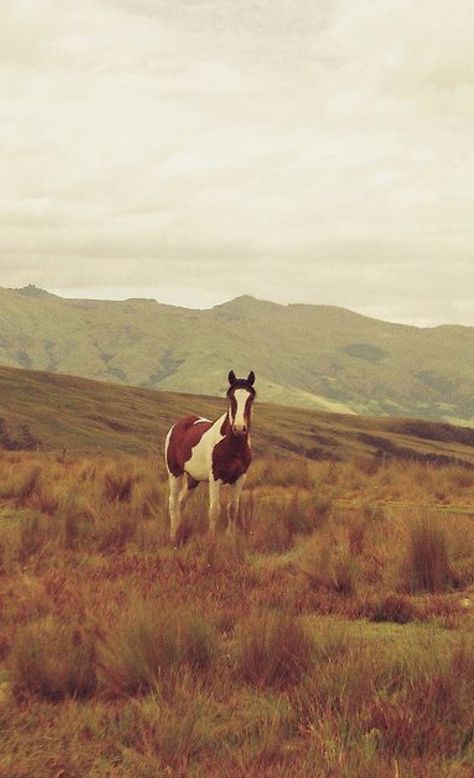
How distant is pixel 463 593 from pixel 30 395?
285ft

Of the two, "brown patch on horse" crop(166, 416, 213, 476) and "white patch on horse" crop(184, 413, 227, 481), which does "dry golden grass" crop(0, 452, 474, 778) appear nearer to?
"white patch on horse" crop(184, 413, 227, 481)

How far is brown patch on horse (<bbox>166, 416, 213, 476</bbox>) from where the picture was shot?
14133 mm

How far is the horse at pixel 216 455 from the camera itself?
12539 millimetres

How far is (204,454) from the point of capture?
1364 cm

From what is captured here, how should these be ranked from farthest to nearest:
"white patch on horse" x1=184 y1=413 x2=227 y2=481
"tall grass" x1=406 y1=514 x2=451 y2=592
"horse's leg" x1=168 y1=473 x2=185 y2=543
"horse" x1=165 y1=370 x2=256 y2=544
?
1. "horse's leg" x1=168 y1=473 x2=185 y2=543
2. "white patch on horse" x1=184 y1=413 x2=227 y2=481
3. "horse" x1=165 y1=370 x2=256 y2=544
4. "tall grass" x1=406 y1=514 x2=451 y2=592

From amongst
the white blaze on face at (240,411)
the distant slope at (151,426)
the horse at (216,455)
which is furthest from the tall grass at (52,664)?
the distant slope at (151,426)

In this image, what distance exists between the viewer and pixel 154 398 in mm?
111062

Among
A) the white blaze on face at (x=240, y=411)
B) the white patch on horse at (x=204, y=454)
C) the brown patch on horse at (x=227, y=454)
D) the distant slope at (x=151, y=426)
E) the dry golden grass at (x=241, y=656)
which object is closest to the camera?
the dry golden grass at (x=241, y=656)

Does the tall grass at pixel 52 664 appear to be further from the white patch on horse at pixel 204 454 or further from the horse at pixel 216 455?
the white patch on horse at pixel 204 454

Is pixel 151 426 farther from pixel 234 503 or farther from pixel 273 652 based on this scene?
pixel 273 652

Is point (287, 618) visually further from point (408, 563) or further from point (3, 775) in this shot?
point (408, 563)

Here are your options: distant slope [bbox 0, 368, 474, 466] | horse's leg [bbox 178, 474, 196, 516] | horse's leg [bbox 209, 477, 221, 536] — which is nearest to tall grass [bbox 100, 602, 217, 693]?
horse's leg [bbox 209, 477, 221, 536]

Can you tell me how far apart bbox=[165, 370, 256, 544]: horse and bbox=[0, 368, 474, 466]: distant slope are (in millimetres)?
51794

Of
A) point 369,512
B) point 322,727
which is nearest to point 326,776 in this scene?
point 322,727
